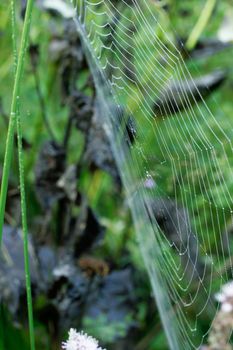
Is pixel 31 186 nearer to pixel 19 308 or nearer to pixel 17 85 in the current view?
pixel 19 308

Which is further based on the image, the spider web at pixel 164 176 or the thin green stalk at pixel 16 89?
the spider web at pixel 164 176

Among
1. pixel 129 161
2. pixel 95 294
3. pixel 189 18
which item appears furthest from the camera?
pixel 189 18

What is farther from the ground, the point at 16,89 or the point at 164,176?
Answer: the point at 16,89

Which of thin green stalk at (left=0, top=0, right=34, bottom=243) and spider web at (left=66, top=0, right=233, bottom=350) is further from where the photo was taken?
spider web at (left=66, top=0, right=233, bottom=350)

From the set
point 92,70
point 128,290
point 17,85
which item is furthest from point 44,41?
point 17,85

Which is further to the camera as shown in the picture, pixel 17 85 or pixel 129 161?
pixel 129 161

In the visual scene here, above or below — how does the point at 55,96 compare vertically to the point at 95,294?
above

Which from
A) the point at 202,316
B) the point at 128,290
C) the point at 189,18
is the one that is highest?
the point at 189,18

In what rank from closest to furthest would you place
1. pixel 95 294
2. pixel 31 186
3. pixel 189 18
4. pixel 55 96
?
pixel 95 294 < pixel 31 186 < pixel 55 96 < pixel 189 18

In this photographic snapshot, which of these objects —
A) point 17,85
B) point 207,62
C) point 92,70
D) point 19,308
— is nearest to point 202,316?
point 19,308

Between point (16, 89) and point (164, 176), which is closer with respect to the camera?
point (16, 89)
